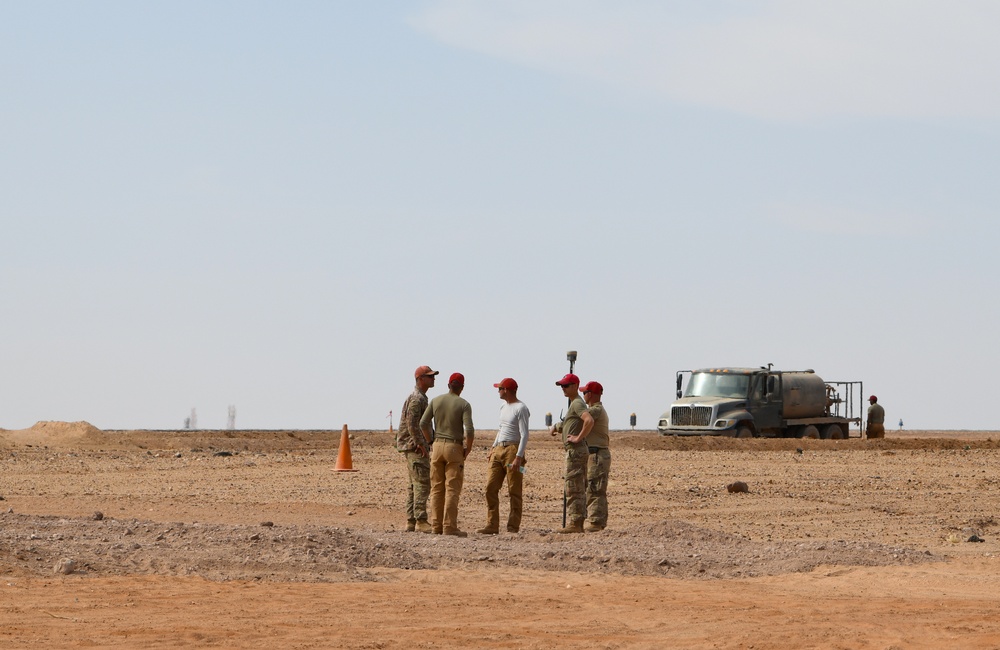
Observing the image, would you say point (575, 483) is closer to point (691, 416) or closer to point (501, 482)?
point (501, 482)

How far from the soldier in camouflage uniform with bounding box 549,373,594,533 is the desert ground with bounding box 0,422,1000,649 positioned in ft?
1.58

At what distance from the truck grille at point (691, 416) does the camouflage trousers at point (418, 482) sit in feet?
83.7

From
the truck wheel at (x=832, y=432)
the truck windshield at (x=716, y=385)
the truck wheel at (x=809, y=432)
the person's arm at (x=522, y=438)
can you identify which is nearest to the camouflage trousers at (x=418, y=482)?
the person's arm at (x=522, y=438)

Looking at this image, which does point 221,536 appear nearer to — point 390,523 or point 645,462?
point 390,523

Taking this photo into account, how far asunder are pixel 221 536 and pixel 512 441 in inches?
143

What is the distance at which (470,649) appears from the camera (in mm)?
9578

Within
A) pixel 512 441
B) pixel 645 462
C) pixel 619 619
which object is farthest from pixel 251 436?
pixel 619 619

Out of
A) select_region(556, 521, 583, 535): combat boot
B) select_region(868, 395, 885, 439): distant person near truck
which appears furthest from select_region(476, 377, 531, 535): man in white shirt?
select_region(868, 395, 885, 439): distant person near truck

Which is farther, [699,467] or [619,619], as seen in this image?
[699,467]

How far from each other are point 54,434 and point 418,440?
2940cm

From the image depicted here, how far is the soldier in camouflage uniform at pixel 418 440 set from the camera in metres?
15.6

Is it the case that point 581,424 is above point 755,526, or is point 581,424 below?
above

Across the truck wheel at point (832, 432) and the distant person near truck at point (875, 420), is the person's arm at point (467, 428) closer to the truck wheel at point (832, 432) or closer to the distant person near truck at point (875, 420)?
the truck wheel at point (832, 432)

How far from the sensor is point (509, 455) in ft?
51.6
